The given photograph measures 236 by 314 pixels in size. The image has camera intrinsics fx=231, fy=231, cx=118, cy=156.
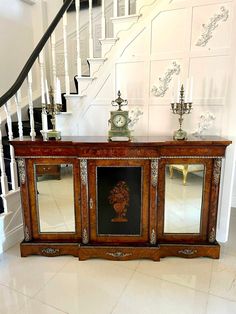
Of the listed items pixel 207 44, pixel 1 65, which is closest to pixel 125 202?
pixel 207 44

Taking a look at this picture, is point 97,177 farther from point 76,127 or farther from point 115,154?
point 76,127

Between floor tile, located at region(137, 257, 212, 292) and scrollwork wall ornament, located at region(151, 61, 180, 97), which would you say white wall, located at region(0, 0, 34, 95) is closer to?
scrollwork wall ornament, located at region(151, 61, 180, 97)

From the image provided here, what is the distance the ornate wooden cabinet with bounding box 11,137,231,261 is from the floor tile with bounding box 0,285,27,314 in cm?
39

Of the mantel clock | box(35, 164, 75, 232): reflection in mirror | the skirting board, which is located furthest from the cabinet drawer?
the skirting board

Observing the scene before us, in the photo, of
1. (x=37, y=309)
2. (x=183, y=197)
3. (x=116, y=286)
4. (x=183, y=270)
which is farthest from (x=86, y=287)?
(x=183, y=197)

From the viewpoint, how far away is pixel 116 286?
1711 mm

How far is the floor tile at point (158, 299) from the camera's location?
1.50 m

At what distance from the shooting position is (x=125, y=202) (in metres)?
1.93

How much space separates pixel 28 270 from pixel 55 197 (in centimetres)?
Result: 62

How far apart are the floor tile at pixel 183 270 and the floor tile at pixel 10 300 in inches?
35.0

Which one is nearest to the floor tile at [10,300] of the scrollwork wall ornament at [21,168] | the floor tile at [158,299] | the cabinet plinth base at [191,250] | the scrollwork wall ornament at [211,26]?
the floor tile at [158,299]

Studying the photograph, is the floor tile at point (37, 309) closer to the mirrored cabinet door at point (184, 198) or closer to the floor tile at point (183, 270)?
the floor tile at point (183, 270)

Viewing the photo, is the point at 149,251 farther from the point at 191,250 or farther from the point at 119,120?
the point at 119,120

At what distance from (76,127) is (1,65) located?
1.87m
